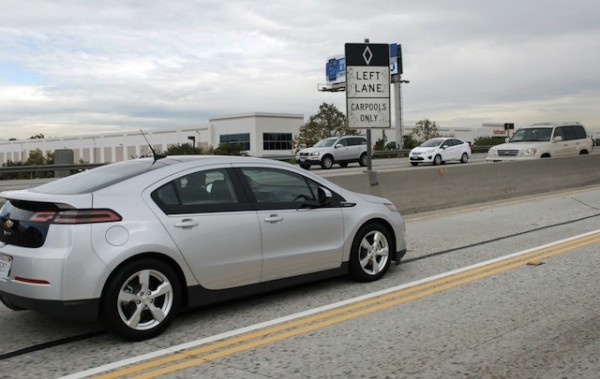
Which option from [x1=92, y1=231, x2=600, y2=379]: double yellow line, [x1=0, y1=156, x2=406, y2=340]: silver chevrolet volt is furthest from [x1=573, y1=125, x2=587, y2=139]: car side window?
[x1=0, y1=156, x2=406, y2=340]: silver chevrolet volt

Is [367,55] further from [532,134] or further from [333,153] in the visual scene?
[333,153]

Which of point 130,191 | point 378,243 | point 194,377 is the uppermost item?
point 130,191

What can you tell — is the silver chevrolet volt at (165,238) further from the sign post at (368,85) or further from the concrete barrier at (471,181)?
the sign post at (368,85)

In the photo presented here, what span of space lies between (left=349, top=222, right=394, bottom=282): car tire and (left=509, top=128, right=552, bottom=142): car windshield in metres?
16.8

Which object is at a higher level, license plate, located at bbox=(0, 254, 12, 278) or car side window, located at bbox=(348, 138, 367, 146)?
car side window, located at bbox=(348, 138, 367, 146)

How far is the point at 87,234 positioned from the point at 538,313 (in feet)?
13.0

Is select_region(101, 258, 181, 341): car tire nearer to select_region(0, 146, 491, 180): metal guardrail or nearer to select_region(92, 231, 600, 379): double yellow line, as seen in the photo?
select_region(92, 231, 600, 379): double yellow line

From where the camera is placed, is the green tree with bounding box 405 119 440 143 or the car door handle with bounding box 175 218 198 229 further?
the green tree with bounding box 405 119 440 143

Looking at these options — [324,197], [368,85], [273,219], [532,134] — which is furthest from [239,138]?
[273,219]

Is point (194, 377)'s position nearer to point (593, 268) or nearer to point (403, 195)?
point (593, 268)

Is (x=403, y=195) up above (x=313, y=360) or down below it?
above

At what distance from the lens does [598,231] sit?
9.43 meters

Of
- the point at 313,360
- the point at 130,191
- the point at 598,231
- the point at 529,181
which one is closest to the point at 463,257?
the point at 598,231

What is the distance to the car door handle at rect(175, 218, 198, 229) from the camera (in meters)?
4.90
